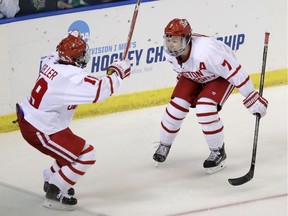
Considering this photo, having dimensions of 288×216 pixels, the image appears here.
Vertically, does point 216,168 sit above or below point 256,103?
below

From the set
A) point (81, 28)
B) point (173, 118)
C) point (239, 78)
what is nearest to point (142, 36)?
point (81, 28)

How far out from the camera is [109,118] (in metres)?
7.00

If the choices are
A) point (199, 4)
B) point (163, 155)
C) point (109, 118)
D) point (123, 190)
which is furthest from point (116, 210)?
point (199, 4)

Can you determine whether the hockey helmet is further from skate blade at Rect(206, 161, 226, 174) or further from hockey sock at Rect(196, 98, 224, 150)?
skate blade at Rect(206, 161, 226, 174)

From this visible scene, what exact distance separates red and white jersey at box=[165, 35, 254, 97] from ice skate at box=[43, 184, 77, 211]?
3.09 ft

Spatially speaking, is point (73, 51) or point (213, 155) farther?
point (213, 155)

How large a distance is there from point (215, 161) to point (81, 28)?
1.43 meters

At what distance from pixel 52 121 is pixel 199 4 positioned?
2033 mm

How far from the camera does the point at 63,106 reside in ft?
17.8

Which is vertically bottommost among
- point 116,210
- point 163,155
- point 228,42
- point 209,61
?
point 116,210

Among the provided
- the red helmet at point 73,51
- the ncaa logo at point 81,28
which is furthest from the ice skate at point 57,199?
the ncaa logo at point 81,28

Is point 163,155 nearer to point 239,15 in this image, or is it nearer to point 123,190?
point 123,190

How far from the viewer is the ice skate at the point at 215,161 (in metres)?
5.98

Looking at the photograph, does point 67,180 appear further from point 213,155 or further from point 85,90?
point 213,155
